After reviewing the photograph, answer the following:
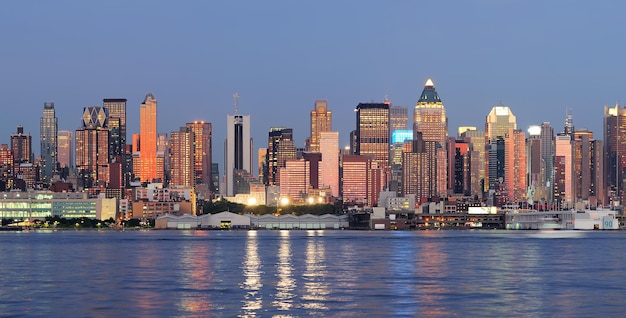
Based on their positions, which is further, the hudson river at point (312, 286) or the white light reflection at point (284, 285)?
the white light reflection at point (284, 285)

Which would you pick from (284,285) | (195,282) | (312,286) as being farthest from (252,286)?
(195,282)

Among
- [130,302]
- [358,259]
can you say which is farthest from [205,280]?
[358,259]

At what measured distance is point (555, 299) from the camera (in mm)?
58500

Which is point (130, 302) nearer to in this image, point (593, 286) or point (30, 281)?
point (30, 281)

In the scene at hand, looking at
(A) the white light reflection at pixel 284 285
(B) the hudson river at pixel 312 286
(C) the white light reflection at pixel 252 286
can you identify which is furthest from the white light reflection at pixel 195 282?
(A) the white light reflection at pixel 284 285

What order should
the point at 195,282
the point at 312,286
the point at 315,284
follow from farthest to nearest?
the point at 195,282 → the point at 315,284 → the point at 312,286

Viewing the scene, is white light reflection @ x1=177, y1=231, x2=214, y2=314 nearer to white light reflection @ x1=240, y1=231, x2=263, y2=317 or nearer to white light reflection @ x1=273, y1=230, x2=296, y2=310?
white light reflection @ x1=240, y1=231, x2=263, y2=317

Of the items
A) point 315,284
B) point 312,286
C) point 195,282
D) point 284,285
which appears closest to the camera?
point 312,286

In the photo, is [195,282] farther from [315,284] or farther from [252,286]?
[315,284]

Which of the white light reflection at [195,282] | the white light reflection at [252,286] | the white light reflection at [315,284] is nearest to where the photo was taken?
the white light reflection at [252,286]

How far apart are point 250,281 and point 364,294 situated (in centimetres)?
1133

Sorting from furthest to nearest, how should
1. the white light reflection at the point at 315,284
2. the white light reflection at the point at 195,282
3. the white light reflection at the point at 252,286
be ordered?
1. the white light reflection at the point at 315,284
2. the white light reflection at the point at 195,282
3. the white light reflection at the point at 252,286

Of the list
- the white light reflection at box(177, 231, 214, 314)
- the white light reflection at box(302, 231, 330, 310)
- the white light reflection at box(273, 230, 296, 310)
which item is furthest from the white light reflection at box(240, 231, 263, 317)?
the white light reflection at box(302, 231, 330, 310)

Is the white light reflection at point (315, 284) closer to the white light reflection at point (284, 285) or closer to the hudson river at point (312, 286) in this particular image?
the hudson river at point (312, 286)
